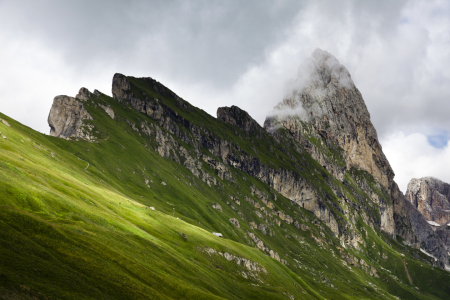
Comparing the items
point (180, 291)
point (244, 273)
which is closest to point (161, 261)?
point (180, 291)

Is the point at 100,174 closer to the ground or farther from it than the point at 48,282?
farther from it

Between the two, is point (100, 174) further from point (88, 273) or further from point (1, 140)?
point (88, 273)

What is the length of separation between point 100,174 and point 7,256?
151 metres

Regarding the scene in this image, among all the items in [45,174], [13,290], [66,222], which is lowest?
[13,290]

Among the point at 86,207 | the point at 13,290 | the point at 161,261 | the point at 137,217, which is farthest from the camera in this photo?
the point at 137,217

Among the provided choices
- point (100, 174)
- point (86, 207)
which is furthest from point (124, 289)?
point (100, 174)

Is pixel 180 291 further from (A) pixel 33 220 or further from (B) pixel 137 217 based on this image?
(B) pixel 137 217

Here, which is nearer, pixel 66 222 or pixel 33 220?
pixel 33 220

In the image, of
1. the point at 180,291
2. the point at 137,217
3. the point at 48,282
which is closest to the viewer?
the point at 48,282

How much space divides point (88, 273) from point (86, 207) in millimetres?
37627

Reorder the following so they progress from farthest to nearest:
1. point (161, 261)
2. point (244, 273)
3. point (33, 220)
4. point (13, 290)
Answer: point (244, 273) → point (161, 261) → point (33, 220) → point (13, 290)

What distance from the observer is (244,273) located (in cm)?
12300

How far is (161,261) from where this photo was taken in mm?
73562

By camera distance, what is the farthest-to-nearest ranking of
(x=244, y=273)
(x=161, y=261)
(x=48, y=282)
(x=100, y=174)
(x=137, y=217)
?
(x=100, y=174)
(x=244, y=273)
(x=137, y=217)
(x=161, y=261)
(x=48, y=282)
